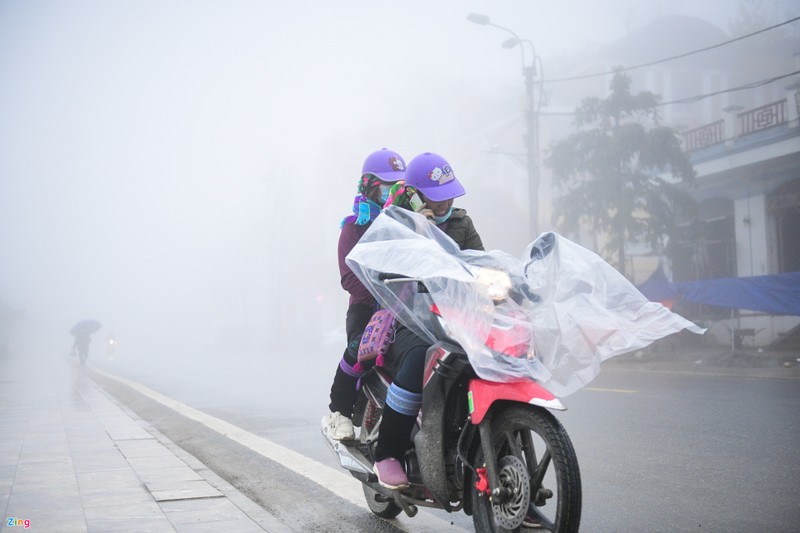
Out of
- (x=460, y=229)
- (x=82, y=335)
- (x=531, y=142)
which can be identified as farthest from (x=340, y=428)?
(x=82, y=335)

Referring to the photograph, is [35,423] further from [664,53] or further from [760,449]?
[664,53]

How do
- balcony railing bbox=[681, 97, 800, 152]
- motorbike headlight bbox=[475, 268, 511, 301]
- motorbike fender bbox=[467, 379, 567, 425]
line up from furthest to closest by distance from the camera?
balcony railing bbox=[681, 97, 800, 152] → motorbike headlight bbox=[475, 268, 511, 301] → motorbike fender bbox=[467, 379, 567, 425]

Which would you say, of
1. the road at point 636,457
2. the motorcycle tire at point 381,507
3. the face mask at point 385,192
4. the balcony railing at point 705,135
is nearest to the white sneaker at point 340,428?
the motorcycle tire at point 381,507

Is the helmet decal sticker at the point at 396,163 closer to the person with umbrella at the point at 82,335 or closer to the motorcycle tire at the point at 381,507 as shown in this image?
the motorcycle tire at the point at 381,507

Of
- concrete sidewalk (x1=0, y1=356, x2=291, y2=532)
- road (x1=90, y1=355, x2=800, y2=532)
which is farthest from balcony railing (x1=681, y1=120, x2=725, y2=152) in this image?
concrete sidewalk (x1=0, y1=356, x2=291, y2=532)

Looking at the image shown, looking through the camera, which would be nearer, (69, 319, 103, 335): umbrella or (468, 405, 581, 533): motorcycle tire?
(468, 405, 581, 533): motorcycle tire

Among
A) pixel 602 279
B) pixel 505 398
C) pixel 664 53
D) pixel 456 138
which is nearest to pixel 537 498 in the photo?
pixel 505 398

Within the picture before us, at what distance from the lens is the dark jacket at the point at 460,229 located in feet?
14.4

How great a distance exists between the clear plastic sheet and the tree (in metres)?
21.4

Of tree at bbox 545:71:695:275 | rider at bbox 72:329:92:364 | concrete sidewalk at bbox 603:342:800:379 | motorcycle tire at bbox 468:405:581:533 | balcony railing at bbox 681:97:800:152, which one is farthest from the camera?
rider at bbox 72:329:92:364

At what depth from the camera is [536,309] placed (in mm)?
3660

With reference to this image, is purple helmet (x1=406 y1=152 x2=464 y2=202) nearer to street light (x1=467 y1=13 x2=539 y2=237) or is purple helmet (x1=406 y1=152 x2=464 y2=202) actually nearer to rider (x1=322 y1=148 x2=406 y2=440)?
rider (x1=322 y1=148 x2=406 y2=440)

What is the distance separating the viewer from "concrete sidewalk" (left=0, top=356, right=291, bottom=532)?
4.44 meters

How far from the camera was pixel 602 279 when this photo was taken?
3703 mm
